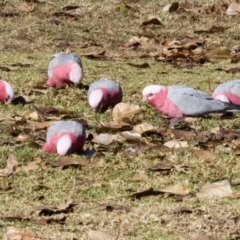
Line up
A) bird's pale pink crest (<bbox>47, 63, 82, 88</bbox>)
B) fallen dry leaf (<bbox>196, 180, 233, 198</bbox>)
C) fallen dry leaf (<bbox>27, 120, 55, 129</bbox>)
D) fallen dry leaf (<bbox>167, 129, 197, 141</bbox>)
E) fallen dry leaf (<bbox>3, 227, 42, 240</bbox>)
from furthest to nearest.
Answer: bird's pale pink crest (<bbox>47, 63, 82, 88</bbox>) → fallen dry leaf (<bbox>27, 120, 55, 129</bbox>) → fallen dry leaf (<bbox>167, 129, 197, 141</bbox>) → fallen dry leaf (<bbox>196, 180, 233, 198</bbox>) → fallen dry leaf (<bbox>3, 227, 42, 240</bbox>)

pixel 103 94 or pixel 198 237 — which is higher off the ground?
pixel 198 237

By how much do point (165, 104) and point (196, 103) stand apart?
0.24 metres

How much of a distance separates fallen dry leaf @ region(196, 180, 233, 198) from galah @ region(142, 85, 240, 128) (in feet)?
4.46

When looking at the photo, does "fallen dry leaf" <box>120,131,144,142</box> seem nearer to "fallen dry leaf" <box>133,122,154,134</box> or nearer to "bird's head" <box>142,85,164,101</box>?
"fallen dry leaf" <box>133,122,154,134</box>

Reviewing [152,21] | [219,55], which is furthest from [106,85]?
[152,21]

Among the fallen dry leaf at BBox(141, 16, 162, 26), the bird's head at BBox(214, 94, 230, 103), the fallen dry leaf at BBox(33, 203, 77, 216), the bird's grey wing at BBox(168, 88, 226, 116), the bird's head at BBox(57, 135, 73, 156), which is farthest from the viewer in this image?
the fallen dry leaf at BBox(141, 16, 162, 26)

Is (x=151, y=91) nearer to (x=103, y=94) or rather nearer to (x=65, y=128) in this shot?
(x=103, y=94)

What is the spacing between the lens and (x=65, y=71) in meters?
6.58

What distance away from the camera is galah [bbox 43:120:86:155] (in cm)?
503

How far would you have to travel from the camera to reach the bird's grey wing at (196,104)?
19.3 ft

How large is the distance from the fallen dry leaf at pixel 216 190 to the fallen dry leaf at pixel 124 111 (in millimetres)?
1550

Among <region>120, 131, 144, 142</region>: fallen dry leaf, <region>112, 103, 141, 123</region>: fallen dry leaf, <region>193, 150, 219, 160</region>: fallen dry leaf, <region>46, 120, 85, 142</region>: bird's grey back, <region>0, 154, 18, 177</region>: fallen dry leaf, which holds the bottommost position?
<region>112, 103, 141, 123</region>: fallen dry leaf

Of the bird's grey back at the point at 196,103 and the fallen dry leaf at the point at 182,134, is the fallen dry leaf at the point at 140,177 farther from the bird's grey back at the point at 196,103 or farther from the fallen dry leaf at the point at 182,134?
the bird's grey back at the point at 196,103

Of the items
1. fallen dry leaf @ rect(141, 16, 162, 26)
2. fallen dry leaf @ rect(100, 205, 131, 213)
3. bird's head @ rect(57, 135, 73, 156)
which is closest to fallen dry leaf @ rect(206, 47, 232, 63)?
fallen dry leaf @ rect(141, 16, 162, 26)
